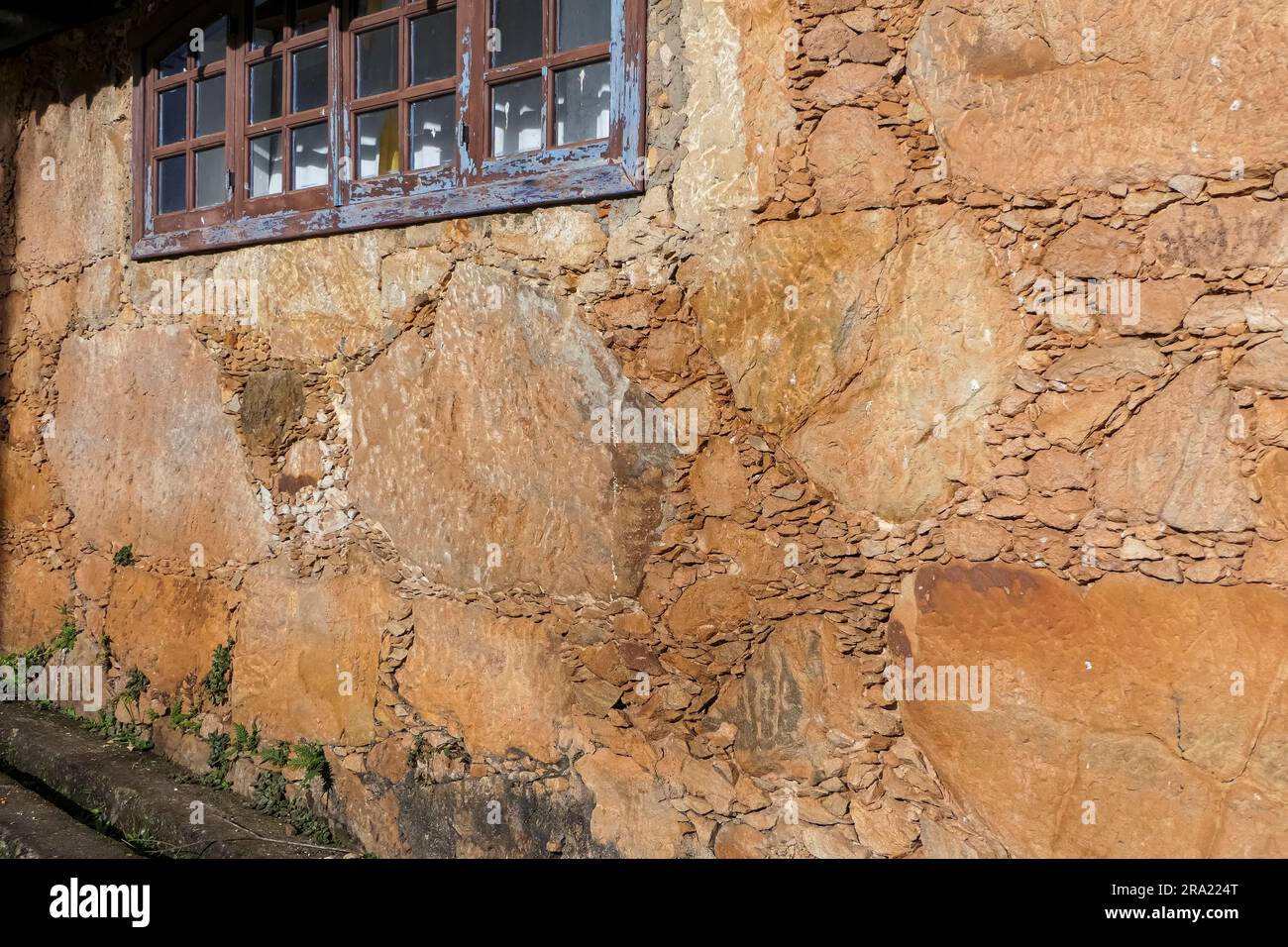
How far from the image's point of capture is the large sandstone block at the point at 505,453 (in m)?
2.76

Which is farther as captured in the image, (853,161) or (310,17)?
(310,17)

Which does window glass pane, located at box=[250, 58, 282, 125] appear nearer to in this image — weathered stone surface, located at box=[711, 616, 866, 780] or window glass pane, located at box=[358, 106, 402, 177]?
window glass pane, located at box=[358, 106, 402, 177]

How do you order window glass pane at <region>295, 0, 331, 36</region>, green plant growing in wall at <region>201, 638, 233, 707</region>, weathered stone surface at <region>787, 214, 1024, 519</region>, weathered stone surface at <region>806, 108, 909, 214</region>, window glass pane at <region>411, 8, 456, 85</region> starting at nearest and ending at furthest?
weathered stone surface at <region>787, 214, 1024, 519</region> < weathered stone surface at <region>806, 108, 909, 214</region> < window glass pane at <region>411, 8, 456, 85</region> < window glass pane at <region>295, 0, 331, 36</region> < green plant growing in wall at <region>201, 638, 233, 707</region>

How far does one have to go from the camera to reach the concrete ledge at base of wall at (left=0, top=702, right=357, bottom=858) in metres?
3.23

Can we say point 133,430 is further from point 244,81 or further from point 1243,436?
point 1243,436

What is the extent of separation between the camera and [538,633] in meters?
2.90

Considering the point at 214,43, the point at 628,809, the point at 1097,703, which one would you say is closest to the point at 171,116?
the point at 214,43

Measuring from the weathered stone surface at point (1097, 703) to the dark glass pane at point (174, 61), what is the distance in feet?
10.8

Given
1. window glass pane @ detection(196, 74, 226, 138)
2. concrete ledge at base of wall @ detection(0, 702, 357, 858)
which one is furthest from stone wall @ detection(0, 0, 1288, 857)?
window glass pane @ detection(196, 74, 226, 138)

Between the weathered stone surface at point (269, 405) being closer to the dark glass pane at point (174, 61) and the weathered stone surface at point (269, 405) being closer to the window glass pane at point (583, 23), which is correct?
the dark glass pane at point (174, 61)

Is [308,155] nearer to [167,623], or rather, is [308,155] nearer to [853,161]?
[167,623]

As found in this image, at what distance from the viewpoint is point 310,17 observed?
3486mm

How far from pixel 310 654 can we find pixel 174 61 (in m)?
2.30

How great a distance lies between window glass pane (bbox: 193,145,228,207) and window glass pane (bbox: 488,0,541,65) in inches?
53.7
